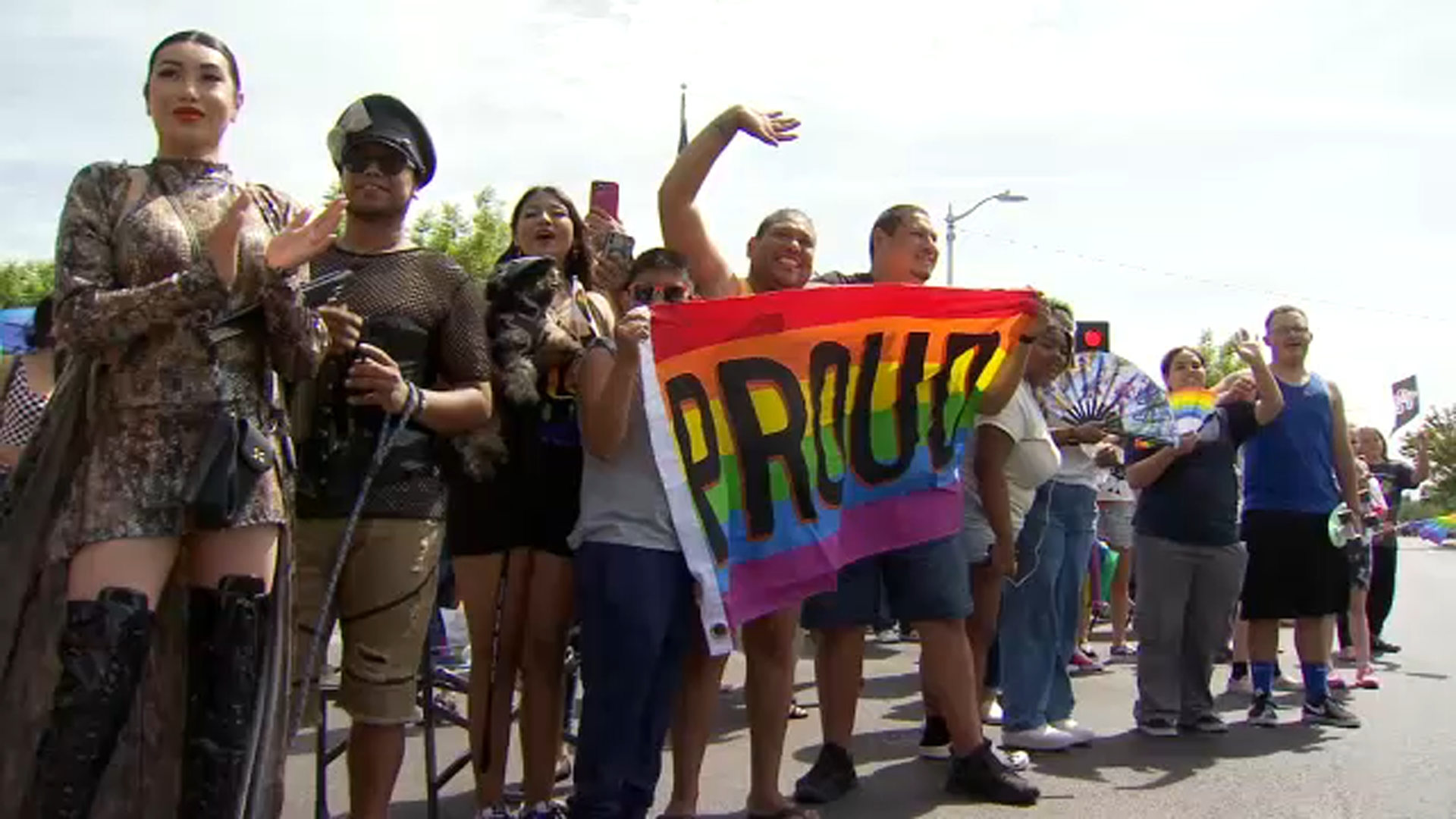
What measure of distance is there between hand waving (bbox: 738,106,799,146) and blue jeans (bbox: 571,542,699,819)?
1.36 metres

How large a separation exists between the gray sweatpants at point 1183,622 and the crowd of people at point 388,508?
56cm

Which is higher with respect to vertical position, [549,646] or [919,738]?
[549,646]

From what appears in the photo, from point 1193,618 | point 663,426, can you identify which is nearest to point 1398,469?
point 1193,618

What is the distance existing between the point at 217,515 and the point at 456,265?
3.45ft

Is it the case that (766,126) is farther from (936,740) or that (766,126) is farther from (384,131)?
(936,740)

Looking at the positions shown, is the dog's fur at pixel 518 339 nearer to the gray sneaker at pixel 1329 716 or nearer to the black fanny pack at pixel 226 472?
the black fanny pack at pixel 226 472

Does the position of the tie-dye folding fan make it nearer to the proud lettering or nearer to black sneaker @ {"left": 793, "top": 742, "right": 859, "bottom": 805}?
the proud lettering

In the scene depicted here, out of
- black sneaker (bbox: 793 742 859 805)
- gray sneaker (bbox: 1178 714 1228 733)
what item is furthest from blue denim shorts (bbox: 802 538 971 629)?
gray sneaker (bbox: 1178 714 1228 733)

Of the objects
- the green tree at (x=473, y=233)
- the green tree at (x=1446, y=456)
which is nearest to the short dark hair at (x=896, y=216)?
the green tree at (x=473, y=233)

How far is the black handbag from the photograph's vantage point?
3.10 m

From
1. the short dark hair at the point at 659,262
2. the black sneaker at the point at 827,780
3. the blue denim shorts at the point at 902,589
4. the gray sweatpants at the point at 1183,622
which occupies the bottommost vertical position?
the black sneaker at the point at 827,780

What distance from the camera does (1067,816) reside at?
498 cm

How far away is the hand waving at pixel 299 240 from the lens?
10.5 feet

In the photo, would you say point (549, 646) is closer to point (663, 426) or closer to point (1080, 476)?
point (663, 426)
